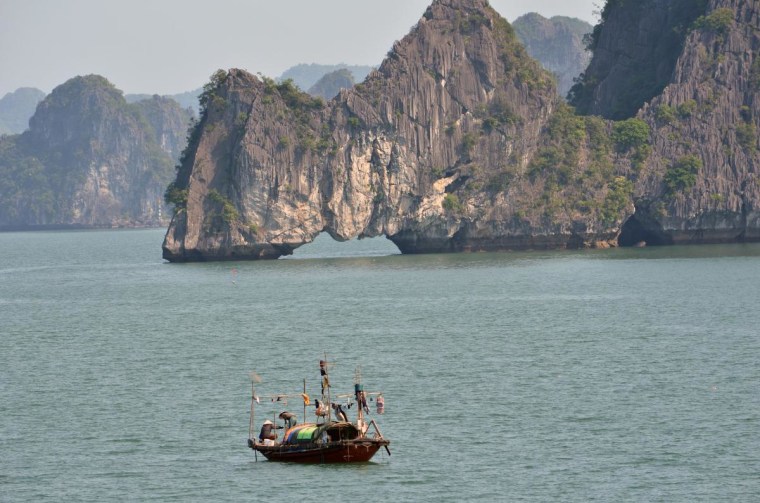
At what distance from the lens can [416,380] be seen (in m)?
54.4

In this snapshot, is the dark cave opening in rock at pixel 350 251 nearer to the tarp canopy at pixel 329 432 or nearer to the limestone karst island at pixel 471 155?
the limestone karst island at pixel 471 155

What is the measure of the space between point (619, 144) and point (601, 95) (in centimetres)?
1615

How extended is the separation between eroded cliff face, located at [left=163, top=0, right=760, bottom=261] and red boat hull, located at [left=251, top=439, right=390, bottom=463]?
245ft

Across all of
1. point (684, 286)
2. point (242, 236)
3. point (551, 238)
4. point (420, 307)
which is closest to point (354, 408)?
point (420, 307)

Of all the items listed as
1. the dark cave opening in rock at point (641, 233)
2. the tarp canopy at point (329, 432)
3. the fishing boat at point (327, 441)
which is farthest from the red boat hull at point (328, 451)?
the dark cave opening in rock at point (641, 233)

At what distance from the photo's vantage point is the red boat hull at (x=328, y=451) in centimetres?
4138

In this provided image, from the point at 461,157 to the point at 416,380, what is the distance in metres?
71.8

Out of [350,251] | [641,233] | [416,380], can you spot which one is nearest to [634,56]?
[641,233]

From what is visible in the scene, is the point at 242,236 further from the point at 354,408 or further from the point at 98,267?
the point at 354,408

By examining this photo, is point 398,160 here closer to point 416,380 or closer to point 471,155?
point 471,155

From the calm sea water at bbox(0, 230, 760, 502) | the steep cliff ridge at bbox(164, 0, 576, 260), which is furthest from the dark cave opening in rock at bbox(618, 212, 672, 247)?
the calm sea water at bbox(0, 230, 760, 502)

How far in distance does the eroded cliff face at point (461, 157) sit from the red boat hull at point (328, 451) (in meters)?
74.7

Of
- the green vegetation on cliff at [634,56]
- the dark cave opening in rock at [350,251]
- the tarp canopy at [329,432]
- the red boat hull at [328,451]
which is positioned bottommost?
the red boat hull at [328,451]

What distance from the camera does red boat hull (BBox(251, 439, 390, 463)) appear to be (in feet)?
136
